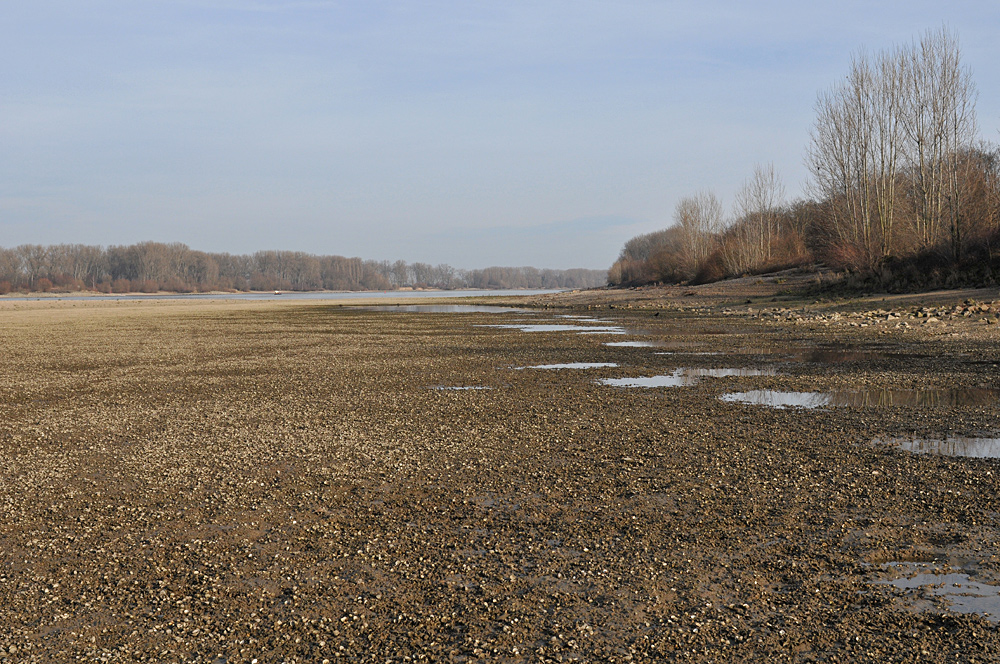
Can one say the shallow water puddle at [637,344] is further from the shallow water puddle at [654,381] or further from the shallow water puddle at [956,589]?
the shallow water puddle at [956,589]

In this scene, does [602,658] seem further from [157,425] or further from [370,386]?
[370,386]

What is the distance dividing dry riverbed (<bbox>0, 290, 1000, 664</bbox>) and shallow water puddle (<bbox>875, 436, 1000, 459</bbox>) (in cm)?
16

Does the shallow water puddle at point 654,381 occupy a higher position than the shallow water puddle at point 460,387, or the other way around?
the shallow water puddle at point 460,387

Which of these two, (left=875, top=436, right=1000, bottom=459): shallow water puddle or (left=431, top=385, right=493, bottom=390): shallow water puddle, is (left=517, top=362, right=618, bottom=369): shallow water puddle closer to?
(left=431, top=385, right=493, bottom=390): shallow water puddle

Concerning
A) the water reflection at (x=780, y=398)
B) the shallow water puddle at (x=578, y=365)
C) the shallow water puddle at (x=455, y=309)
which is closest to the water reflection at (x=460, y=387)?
the shallow water puddle at (x=578, y=365)

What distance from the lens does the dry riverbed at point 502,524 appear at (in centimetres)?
388

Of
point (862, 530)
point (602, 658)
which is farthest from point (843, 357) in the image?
point (602, 658)

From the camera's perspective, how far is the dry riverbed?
388 centimetres

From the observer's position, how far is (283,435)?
30.0 feet

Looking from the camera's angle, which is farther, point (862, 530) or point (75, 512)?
point (75, 512)

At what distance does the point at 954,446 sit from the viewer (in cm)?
783

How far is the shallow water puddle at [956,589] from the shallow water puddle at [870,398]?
618cm

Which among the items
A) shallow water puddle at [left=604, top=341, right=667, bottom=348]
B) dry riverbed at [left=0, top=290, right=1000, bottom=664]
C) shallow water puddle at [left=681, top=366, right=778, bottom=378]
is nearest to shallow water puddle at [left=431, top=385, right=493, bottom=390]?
dry riverbed at [left=0, top=290, right=1000, bottom=664]

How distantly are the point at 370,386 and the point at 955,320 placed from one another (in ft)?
65.8
